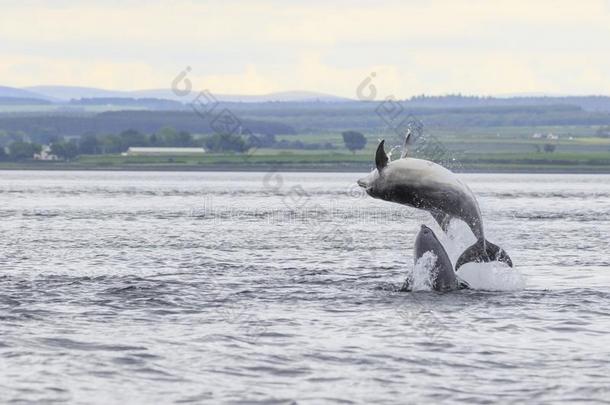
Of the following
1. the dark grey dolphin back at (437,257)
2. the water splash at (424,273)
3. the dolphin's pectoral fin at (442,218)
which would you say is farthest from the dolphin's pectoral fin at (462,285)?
the dolphin's pectoral fin at (442,218)

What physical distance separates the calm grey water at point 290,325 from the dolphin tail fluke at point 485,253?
4.01 feet

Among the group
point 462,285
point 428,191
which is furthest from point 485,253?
point 462,285

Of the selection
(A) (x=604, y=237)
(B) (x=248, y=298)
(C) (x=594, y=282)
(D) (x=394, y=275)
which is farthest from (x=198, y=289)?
(A) (x=604, y=237)

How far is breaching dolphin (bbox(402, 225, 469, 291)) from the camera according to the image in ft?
112

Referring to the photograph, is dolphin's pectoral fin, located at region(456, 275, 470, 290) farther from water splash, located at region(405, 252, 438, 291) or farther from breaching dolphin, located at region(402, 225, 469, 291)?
water splash, located at region(405, 252, 438, 291)

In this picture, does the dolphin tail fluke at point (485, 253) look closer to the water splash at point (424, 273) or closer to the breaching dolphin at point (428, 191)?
the breaching dolphin at point (428, 191)

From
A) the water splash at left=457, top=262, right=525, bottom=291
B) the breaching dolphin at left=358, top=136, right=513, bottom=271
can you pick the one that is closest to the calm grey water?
the water splash at left=457, top=262, right=525, bottom=291

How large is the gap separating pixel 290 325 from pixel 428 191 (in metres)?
4.77

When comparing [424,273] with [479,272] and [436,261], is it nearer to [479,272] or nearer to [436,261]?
[436,261]

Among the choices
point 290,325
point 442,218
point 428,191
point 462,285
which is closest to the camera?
point 290,325

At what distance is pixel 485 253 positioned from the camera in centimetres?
3219

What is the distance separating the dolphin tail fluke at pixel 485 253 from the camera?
32.0 meters

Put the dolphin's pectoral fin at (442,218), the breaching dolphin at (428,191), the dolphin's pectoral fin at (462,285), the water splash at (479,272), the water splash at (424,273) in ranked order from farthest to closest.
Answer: the water splash at (479,272) < the dolphin's pectoral fin at (462,285) < the water splash at (424,273) < the dolphin's pectoral fin at (442,218) < the breaching dolphin at (428,191)

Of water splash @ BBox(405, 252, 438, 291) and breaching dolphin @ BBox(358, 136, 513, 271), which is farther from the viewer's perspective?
water splash @ BBox(405, 252, 438, 291)
